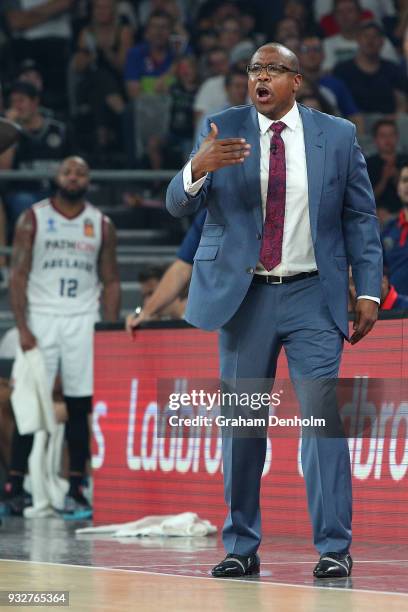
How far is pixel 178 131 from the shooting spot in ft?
50.0

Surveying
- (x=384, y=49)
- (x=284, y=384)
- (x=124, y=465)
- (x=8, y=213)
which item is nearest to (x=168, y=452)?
(x=124, y=465)

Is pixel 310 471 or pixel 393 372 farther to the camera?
pixel 393 372

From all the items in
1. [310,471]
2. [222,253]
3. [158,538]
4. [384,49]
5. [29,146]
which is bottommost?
[158,538]

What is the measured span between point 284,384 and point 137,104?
27.3 ft

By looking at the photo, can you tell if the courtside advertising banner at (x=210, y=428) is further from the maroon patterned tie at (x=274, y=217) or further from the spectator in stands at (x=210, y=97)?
the spectator in stands at (x=210, y=97)

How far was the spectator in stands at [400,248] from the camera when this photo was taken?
32.3ft

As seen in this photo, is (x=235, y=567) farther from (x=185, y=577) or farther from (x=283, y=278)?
(x=283, y=278)

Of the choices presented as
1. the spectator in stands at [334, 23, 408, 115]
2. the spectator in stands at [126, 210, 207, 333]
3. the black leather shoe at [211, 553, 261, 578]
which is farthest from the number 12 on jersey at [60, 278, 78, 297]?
the black leather shoe at [211, 553, 261, 578]

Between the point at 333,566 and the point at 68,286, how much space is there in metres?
5.76

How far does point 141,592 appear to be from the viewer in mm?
6289

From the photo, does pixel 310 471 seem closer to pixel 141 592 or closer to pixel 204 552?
pixel 141 592

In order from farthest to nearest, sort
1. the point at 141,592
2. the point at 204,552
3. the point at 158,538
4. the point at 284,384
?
the point at 158,538 → the point at 204,552 → the point at 284,384 → the point at 141,592

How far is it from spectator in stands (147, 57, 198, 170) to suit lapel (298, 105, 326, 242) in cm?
823

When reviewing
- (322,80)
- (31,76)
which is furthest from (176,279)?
(31,76)
